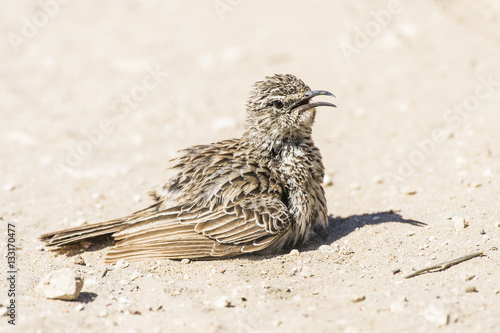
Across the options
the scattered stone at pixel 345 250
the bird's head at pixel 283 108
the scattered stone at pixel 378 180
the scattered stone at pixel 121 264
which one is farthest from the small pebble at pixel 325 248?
the scattered stone at pixel 378 180

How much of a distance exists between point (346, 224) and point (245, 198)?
151 cm

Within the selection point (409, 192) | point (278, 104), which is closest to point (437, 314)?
point (278, 104)

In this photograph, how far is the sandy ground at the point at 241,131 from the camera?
5.29m

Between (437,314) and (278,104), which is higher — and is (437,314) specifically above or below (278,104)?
below

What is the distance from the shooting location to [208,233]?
258 inches

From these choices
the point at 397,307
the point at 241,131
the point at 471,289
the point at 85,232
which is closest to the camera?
the point at 397,307

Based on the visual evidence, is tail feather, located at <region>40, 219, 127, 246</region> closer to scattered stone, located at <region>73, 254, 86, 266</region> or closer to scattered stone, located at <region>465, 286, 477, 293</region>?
scattered stone, located at <region>73, 254, 86, 266</region>

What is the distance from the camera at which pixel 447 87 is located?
11344mm

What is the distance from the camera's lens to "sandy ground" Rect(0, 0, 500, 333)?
5.29 m

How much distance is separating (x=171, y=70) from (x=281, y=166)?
21.2 feet

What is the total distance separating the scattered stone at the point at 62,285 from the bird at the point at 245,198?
1065 millimetres

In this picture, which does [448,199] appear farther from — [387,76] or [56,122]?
[56,122]

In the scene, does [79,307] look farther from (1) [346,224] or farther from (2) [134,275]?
(1) [346,224]

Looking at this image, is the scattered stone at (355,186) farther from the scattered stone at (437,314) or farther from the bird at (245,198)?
the scattered stone at (437,314)
